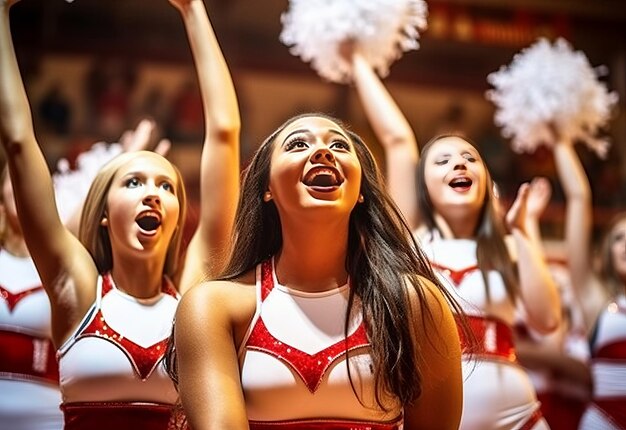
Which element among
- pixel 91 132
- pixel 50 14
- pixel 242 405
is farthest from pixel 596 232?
pixel 242 405

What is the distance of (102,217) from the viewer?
2076 millimetres

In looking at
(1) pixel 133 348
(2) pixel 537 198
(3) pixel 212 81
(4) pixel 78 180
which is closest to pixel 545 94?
(2) pixel 537 198

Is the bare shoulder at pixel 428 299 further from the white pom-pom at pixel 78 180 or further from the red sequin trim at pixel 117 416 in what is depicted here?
the white pom-pom at pixel 78 180

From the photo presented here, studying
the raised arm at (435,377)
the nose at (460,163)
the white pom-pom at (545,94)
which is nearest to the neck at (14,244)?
the nose at (460,163)

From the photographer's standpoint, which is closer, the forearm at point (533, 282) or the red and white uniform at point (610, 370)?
the forearm at point (533, 282)

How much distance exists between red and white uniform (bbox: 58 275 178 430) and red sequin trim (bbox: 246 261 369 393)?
389 mm

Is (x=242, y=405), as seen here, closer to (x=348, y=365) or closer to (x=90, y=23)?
(x=348, y=365)

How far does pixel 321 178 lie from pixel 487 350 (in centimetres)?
85

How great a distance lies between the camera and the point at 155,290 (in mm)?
2047

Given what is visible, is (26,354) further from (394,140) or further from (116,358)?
(394,140)

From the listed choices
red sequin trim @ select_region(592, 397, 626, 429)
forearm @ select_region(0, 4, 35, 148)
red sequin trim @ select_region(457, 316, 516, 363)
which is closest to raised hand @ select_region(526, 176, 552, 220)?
red sequin trim @ select_region(457, 316, 516, 363)

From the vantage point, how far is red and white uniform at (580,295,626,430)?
3.14 metres

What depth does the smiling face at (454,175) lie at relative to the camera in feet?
7.00

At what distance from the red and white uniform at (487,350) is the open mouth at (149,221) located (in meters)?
0.66
